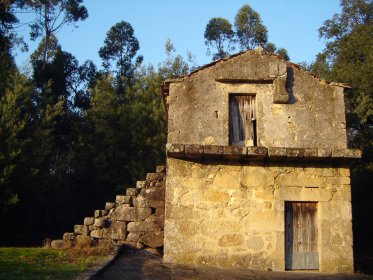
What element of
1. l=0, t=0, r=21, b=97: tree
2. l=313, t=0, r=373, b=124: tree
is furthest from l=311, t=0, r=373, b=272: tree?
l=0, t=0, r=21, b=97: tree

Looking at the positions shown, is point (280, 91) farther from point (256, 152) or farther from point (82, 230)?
point (82, 230)

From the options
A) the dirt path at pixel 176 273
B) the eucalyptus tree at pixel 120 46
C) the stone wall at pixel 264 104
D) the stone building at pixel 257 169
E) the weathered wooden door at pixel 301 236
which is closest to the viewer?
the dirt path at pixel 176 273

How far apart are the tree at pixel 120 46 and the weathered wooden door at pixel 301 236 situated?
23.3m

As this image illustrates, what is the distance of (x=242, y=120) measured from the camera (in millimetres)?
10789

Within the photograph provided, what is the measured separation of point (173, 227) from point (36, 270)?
316 cm

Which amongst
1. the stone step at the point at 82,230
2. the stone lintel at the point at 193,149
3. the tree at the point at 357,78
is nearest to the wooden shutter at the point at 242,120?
the stone lintel at the point at 193,149

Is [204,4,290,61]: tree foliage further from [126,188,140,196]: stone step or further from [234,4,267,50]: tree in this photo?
[126,188,140,196]: stone step

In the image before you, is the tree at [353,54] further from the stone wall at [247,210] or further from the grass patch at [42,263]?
the grass patch at [42,263]

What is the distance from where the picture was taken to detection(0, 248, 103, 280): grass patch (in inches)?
301

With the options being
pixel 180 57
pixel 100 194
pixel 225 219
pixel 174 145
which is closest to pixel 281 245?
pixel 225 219

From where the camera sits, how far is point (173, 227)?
984 cm


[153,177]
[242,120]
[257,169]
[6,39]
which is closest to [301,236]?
[257,169]

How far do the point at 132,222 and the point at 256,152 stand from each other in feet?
13.6

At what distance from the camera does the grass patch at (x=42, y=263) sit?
25.1 feet
